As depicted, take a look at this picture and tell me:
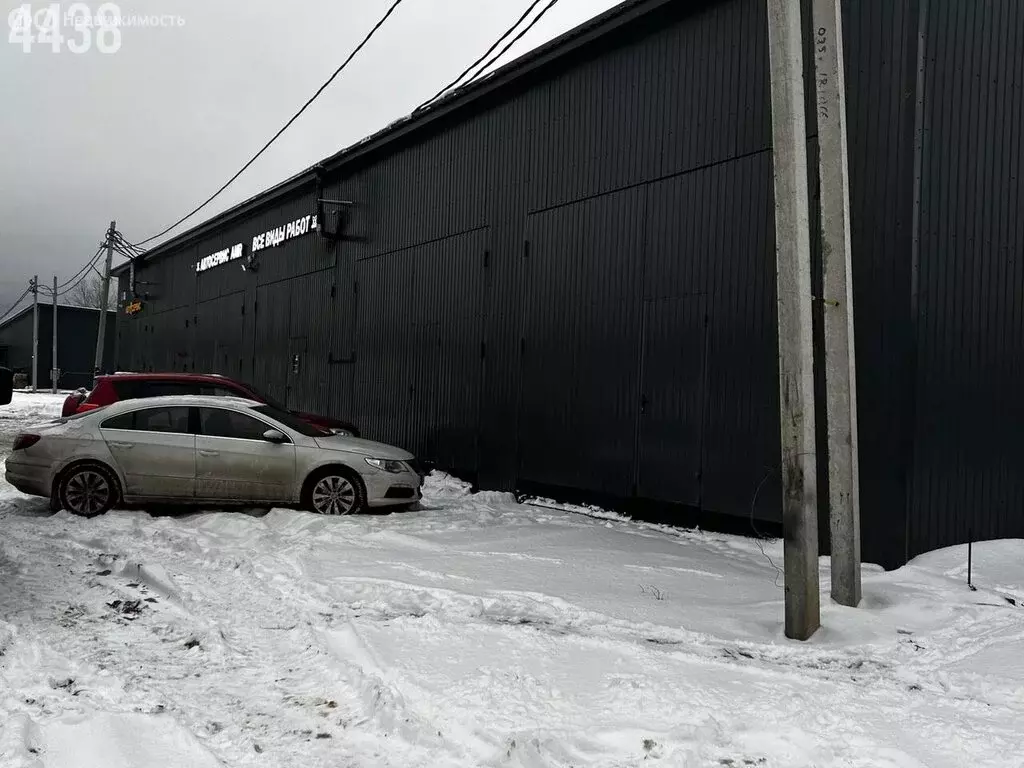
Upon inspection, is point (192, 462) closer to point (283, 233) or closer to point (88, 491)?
point (88, 491)

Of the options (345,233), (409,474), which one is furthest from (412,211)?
(409,474)

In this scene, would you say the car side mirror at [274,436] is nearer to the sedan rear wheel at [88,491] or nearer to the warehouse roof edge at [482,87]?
the sedan rear wheel at [88,491]

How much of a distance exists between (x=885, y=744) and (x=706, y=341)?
5991 millimetres

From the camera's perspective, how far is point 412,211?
596 inches

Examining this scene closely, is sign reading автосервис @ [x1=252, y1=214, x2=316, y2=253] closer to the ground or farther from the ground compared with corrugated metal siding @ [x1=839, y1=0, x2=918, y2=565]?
farther from the ground

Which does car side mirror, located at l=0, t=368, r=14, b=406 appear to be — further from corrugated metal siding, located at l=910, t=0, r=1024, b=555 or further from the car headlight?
corrugated metal siding, located at l=910, t=0, r=1024, b=555

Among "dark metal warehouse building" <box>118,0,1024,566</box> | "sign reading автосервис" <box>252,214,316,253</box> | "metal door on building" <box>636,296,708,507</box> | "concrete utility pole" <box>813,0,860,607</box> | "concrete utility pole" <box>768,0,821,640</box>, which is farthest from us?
"sign reading автосервис" <box>252,214,316,253</box>

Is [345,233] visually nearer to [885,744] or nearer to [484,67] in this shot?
[484,67]

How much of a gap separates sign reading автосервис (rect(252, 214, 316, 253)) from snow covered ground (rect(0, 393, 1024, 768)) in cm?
1266

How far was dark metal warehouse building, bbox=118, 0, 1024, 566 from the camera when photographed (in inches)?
289

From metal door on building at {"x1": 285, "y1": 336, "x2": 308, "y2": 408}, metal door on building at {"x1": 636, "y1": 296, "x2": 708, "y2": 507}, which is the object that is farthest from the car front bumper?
metal door on building at {"x1": 285, "y1": 336, "x2": 308, "y2": 408}

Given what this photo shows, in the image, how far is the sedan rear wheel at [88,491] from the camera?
8859 mm

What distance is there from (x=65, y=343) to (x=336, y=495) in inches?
2560

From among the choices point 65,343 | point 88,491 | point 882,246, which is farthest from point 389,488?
point 65,343
